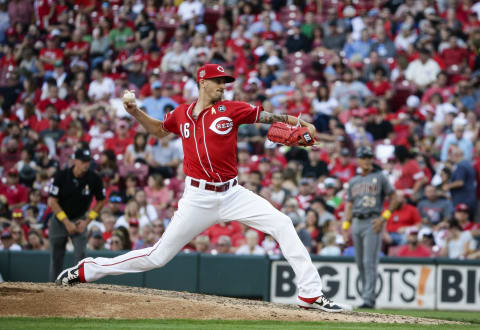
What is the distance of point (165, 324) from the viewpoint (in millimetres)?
7020

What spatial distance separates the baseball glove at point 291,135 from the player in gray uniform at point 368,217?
343 centimetres

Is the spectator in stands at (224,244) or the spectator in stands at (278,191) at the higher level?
the spectator in stands at (278,191)

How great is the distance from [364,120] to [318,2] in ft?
16.1

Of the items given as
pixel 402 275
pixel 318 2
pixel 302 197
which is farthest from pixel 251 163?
pixel 318 2

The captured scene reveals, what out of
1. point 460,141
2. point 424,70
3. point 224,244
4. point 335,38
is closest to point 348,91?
point 424,70

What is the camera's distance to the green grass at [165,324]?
671cm

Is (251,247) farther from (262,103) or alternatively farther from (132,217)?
(262,103)

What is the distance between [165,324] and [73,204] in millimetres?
3473

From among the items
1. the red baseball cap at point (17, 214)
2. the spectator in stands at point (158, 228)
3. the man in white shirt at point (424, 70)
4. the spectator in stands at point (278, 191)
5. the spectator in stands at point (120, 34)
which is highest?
the spectator in stands at point (120, 34)

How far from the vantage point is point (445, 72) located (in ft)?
53.8

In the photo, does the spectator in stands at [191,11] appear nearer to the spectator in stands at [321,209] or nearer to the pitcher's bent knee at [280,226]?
the spectator in stands at [321,209]

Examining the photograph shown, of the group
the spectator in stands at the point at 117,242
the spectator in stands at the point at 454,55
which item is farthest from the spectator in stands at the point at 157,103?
the spectator in stands at the point at 454,55

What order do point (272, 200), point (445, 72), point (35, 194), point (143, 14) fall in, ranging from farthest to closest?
point (143, 14)
point (445, 72)
point (35, 194)
point (272, 200)

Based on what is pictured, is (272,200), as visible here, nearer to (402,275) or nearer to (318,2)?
(402,275)
